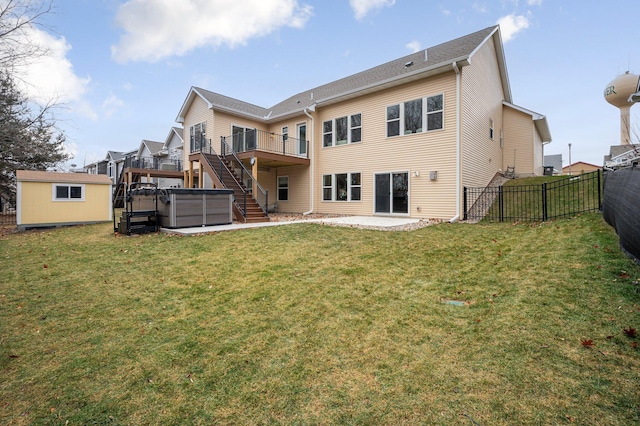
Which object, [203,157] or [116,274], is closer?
[116,274]

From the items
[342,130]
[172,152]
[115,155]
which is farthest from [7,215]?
[342,130]

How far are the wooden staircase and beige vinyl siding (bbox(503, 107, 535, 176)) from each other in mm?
13966

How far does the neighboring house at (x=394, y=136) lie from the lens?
11.8 m

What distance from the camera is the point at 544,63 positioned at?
1675cm

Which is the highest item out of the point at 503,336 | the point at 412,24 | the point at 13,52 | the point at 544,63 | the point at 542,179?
the point at 412,24

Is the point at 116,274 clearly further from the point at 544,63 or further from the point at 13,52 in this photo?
the point at 544,63

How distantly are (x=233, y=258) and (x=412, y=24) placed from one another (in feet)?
50.5

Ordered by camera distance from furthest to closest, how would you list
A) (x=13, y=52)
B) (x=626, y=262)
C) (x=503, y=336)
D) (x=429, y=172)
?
(x=429, y=172) < (x=13, y=52) < (x=626, y=262) < (x=503, y=336)

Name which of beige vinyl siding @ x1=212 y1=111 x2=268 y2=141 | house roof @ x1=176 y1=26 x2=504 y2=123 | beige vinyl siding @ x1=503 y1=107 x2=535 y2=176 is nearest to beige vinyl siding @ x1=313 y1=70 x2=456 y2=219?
house roof @ x1=176 y1=26 x2=504 y2=123

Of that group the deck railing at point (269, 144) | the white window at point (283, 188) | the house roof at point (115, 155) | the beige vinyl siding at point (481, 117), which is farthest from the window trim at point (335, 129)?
the house roof at point (115, 155)

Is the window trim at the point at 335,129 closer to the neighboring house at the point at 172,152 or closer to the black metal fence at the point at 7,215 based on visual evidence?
the neighboring house at the point at 172,152

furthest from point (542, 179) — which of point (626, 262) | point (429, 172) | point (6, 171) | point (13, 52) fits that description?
point (6, 171)

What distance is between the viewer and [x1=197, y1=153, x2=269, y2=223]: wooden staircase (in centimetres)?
1228

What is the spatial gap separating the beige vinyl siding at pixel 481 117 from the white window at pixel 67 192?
16.8m
